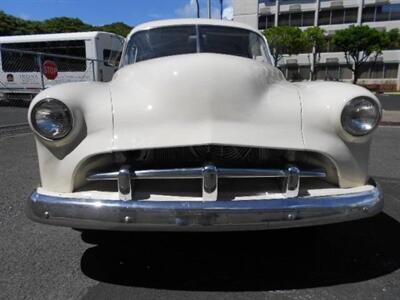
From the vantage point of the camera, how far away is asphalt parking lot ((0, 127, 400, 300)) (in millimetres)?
2346

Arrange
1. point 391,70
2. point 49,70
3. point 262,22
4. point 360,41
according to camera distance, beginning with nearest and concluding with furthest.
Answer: point 49,70 → point 360,41 → point 391,70 → point 262,22

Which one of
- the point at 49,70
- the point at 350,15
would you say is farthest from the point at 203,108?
the point at 350,15

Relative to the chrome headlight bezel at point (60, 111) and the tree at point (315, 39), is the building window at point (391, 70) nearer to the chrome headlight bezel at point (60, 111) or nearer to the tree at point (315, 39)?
the tree at point (315, 39)

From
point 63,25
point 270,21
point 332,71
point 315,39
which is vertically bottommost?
point 332,71

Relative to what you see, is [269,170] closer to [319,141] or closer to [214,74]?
[319,141]

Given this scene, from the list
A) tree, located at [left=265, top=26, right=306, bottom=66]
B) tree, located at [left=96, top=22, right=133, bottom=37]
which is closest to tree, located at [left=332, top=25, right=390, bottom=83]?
tree, located at [left=265, top=26, right=306, bottom=66]

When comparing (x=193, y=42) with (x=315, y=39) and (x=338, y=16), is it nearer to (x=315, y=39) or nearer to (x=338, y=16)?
(x=315, y=39)

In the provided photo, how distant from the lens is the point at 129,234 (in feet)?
10.2

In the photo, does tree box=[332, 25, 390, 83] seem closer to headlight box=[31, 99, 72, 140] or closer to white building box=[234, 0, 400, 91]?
white building box=[234, 0, 400, 91]

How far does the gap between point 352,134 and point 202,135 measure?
36.6 inches

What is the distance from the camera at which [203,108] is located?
2.30 metres

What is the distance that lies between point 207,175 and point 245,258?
0.93 meters

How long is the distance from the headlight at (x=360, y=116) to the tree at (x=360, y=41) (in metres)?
42.1

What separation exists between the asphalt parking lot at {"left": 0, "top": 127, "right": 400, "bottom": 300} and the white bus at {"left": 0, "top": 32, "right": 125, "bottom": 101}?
12390mm
